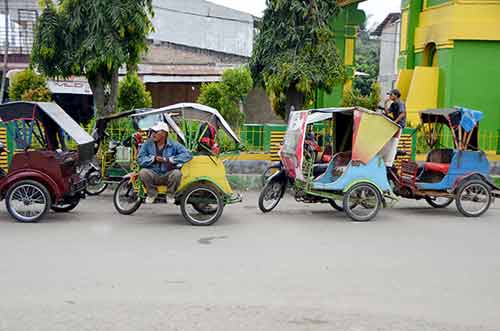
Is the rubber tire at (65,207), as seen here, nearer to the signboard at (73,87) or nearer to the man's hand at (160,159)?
the man's hand at (160,159)

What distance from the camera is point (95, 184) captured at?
11.4 m

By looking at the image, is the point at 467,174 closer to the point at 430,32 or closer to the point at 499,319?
the point at 499,319

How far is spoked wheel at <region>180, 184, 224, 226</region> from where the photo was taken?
9.06m

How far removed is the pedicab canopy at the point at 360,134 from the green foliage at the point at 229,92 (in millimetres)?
8448

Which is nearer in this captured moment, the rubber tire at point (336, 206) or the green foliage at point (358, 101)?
the rubber tire at point (336, 206)

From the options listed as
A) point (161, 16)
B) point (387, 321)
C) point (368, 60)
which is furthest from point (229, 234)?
point (368, 60)

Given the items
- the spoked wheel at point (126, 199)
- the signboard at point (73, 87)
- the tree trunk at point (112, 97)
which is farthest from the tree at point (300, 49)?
the signboard at point (73, 87)

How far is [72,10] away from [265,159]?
17.0 ft

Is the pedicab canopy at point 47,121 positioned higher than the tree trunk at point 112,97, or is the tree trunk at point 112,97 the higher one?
the tree trunk at point 112,97

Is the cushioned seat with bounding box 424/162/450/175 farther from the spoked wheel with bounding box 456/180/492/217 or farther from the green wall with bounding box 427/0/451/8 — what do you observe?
the green wall with bounding box 427/0/451/8

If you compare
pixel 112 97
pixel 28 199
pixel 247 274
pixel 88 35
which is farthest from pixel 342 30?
pixel 247 274

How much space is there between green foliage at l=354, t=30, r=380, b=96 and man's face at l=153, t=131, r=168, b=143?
31.8m

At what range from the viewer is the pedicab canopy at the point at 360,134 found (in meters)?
9.80

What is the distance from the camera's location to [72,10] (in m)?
13.2
